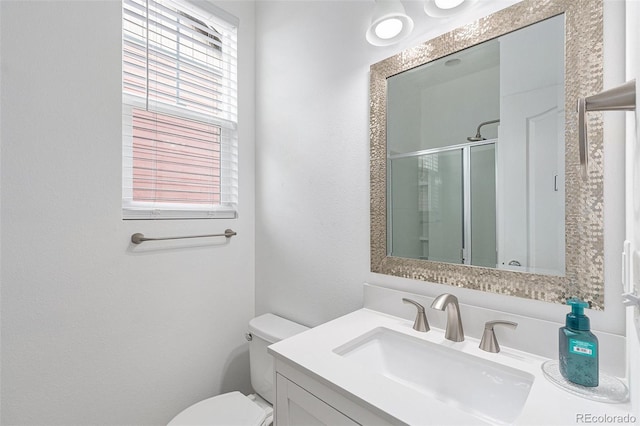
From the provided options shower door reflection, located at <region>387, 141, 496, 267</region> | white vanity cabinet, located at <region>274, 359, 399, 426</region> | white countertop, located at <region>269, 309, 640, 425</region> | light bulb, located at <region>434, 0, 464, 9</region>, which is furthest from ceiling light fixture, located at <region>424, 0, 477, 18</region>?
white vanity cabinet, located at <region>274, 359, 399, 426</region>

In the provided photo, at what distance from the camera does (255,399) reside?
1.43m

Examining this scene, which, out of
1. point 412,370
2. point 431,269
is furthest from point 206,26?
point 412,370

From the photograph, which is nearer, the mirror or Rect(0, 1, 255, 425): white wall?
the mirror

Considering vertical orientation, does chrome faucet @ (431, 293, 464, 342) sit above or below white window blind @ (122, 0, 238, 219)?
below

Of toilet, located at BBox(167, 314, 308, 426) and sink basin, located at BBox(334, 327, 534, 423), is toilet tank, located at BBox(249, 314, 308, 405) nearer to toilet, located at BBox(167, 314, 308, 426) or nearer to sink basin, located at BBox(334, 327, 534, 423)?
toilet, located at BBox(167, 314, 308, 426)

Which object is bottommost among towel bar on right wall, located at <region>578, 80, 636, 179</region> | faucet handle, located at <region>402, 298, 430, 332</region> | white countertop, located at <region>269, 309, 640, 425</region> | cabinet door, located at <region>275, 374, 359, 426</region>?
cabinet door, located at <region>275, 374, 359, 426</region>

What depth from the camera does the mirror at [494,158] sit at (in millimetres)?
748

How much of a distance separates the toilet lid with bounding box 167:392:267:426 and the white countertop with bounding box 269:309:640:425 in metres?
0.57

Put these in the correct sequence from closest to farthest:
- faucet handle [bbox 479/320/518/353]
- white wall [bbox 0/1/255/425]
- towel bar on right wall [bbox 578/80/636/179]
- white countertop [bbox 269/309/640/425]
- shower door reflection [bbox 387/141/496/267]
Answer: towel bar on right wall [bbox 578/80/636/179], white countertop [bbox 269/309/640/425], faucet handle [bbox 479/320/518/353], shower door reflection [bbox 387/141/496/267], white wall [bbox 0/1/255/425]

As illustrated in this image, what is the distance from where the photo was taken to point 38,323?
42.2 inches

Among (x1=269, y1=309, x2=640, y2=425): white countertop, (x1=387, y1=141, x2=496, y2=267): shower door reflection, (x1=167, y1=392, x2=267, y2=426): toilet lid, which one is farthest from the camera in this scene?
(x1=167, y1=392, x2=267, y2=426): toilet lid

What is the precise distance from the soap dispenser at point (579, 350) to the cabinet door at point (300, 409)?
50cm

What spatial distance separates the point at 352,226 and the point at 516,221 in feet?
1.94

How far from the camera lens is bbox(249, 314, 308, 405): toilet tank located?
136 cm
